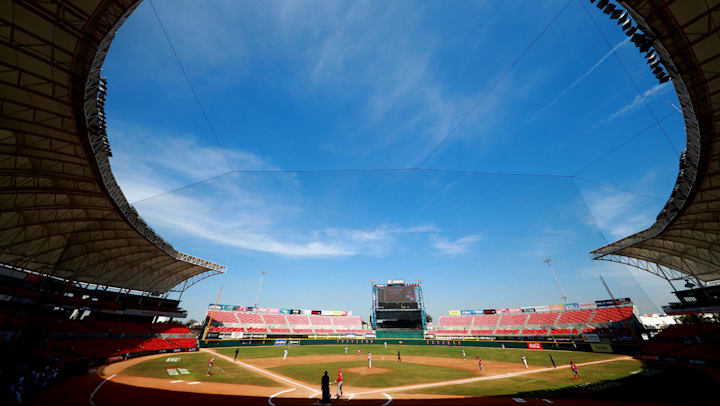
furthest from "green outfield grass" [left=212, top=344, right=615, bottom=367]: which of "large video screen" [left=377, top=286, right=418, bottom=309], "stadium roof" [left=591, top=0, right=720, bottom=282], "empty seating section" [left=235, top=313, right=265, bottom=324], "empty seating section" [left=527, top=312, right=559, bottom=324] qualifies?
"empty seating section" [left=527, top=312, right=559, bottom=324]

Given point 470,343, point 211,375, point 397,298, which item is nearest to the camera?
point 211,375

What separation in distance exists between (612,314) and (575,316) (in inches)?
279

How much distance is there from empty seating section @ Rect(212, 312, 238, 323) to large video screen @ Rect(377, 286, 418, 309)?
127 ft

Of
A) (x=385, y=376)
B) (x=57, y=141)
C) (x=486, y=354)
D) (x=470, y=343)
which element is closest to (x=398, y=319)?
(x=470, y=343)

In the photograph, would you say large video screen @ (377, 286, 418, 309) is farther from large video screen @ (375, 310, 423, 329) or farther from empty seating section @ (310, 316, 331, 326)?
empty seating section @ (310, 316, 331, 326)

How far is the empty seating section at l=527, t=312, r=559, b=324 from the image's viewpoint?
5845cm

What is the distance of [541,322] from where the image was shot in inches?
2322

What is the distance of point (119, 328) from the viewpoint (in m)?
36.6

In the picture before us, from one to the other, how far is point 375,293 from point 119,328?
50.4 m

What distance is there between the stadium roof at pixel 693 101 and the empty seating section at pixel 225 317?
262 feet

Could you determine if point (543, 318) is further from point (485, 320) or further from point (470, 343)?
point (470, 343)

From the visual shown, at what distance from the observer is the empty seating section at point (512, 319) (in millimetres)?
62681

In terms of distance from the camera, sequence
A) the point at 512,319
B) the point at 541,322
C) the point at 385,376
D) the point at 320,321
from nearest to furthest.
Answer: the point at 385,376, the point at 541,322, the point at 512,319, the point at 320,321

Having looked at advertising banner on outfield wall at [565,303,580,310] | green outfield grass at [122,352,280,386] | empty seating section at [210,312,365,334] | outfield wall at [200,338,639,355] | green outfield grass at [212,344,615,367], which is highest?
advertising banner on outfield wall at [565,303,580,310]
